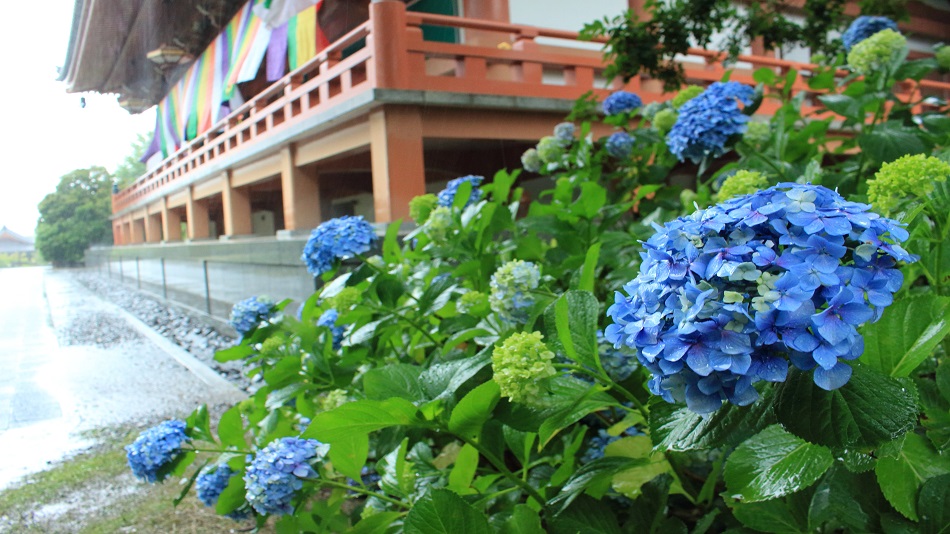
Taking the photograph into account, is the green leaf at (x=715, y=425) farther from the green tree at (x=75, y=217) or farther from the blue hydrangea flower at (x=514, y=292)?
the green tree at (x=75, y=217)

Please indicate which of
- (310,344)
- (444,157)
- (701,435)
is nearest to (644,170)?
(444,157)

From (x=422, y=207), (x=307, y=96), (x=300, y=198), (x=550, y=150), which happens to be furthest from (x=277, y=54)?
(x=550, y=150)

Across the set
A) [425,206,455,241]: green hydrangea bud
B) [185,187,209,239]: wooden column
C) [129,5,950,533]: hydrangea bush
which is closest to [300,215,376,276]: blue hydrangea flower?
[129,5,950,533]: hydrangea bush

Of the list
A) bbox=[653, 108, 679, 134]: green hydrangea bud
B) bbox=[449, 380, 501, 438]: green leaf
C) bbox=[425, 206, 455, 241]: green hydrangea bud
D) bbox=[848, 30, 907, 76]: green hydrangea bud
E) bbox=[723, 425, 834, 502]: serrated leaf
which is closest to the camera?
bbox=[723, 425, 834, 502]: serrated leaf

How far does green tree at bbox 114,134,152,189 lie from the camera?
1087 millimetres

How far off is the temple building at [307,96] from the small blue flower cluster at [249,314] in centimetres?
25

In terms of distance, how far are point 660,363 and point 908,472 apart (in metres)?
0.29

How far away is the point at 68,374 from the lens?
1000 millimetres

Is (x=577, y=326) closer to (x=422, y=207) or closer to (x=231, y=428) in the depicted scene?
(x=231, y=428)

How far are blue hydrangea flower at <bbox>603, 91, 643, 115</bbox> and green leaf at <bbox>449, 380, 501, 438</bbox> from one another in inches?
48.2

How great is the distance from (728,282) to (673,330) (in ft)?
0.12

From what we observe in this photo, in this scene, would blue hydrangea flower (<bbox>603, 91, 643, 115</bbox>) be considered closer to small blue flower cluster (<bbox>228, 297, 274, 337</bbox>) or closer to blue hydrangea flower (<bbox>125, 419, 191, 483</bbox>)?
small blue flower cluster (<bbox>228, 297, 274, 337</bbox>)

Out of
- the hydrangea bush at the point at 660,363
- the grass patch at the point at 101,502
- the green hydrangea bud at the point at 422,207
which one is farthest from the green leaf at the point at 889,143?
the grass patch at the point at 101,502

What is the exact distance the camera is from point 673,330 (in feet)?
1.03
